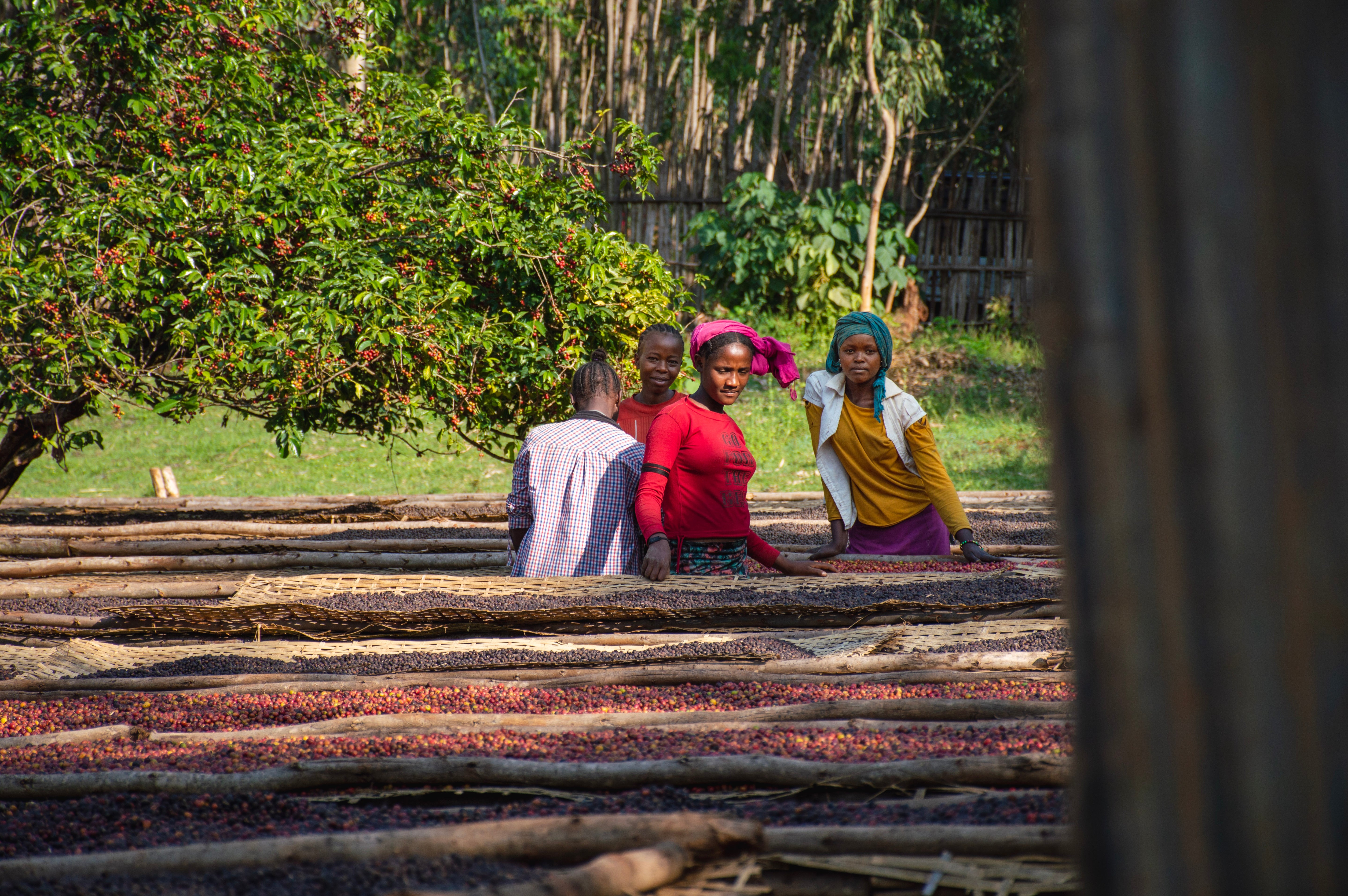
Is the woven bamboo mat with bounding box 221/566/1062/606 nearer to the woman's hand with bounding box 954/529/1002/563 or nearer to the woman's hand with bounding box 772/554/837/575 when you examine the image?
the woman's hand with bounding box 772/554/837/575

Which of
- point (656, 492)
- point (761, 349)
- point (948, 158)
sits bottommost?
point (656, 492)

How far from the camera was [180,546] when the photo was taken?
5.36 meters

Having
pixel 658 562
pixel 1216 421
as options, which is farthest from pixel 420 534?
pixel 1216 421

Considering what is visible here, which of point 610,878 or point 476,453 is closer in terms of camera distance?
point 610,878

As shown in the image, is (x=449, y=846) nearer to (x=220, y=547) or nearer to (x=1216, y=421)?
(x=1216, y=421)

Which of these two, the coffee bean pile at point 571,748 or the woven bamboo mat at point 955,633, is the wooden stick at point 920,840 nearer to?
the coffee bean pile at point 571,748

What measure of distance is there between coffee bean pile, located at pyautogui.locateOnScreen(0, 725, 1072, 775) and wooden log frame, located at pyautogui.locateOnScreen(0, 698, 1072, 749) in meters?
0.04

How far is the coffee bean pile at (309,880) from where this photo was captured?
4.80 ft

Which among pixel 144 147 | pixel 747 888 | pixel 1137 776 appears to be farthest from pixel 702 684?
pixel 144 147

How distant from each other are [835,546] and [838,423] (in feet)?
1.66

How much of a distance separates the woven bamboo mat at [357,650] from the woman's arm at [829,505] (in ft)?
3.77

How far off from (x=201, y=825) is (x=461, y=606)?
5.22ft

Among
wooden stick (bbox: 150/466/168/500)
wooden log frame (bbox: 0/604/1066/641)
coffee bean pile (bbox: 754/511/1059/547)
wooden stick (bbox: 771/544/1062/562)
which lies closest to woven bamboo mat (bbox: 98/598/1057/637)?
wooden log frame (bbox: 0/604/1066/641)

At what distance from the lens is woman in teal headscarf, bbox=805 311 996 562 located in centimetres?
425
